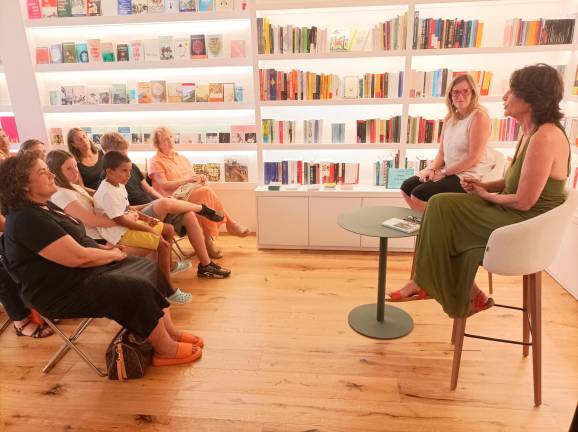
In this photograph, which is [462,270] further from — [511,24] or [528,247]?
[511,24]

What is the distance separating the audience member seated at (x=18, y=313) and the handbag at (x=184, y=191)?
54.6 inches

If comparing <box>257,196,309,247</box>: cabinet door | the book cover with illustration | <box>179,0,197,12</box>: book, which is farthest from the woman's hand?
<box>179,0,197,12</box>: book

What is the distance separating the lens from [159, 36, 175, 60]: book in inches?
159

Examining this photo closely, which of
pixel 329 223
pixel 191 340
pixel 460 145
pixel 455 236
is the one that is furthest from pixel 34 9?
pixel 455 236

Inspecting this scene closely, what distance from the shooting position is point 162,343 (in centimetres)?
234

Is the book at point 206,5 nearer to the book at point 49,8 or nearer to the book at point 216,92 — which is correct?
the book at point 216,92

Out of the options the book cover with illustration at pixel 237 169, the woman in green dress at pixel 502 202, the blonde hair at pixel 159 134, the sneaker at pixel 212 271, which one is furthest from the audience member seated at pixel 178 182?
the woman in green dress at pixel 502 202

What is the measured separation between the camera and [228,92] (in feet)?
13.6

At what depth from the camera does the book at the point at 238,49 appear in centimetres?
397

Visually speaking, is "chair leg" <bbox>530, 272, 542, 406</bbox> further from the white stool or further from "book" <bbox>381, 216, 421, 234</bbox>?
"book" <bbox>381, 216, 421, 234</bbox>

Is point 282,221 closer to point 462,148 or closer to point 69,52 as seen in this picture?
point 462,148

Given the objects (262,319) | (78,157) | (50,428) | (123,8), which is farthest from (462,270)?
(123,8)

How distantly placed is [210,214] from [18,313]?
156cm

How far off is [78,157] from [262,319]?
2073 millimetres
